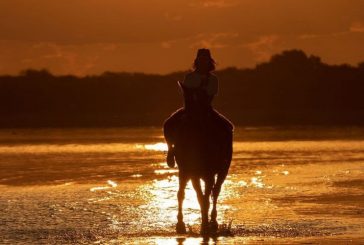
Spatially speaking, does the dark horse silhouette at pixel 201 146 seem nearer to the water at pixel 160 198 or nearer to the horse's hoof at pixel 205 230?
the horse's hoof at pixel 205 230

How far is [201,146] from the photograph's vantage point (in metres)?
16.5

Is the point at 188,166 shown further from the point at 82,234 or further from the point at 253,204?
the point at 253,204

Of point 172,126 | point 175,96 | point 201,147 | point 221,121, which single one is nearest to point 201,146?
point 201,147

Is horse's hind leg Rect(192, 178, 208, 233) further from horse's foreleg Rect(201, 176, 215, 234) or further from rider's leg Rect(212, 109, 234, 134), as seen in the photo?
rider's leg Rect(212, 109, 234, 134)

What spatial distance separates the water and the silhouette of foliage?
47229 mm

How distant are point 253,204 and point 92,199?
2.66 meters

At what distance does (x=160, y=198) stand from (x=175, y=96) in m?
81.5

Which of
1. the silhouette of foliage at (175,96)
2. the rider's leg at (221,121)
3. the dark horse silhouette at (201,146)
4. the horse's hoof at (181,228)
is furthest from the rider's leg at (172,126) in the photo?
the silhouette of foliage at (175,96)

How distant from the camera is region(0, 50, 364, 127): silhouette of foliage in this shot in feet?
286

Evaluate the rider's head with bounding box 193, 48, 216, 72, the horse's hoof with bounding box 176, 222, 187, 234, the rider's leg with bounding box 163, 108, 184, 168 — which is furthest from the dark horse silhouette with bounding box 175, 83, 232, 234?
the rider's head with bounding box 193, 48, 216, 72

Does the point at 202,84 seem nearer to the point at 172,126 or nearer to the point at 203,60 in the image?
the point at 203,60

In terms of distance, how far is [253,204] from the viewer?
20234mm

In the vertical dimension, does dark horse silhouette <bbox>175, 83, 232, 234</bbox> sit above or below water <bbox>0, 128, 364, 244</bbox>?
above

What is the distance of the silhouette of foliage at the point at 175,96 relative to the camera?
286 feet
